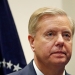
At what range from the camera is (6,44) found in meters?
1.61

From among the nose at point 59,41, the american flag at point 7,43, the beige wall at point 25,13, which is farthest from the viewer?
the beige wall at point 25,13

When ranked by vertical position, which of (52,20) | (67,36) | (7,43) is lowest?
(7,43)

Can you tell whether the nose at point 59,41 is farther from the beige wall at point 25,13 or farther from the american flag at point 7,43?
the beige wall at point 25,13

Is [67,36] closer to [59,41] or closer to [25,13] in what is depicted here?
[59,41]

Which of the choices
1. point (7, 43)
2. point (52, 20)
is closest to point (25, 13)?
point (7, 43)

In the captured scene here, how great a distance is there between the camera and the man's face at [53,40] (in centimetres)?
110

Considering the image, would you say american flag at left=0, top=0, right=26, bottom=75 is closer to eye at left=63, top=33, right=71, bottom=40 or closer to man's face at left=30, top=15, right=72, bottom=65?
man's face at left=30, top=15, right=72, bottom=65

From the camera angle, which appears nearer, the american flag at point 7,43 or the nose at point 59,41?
the nose at point 59,41

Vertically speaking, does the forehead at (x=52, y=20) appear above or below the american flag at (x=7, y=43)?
above

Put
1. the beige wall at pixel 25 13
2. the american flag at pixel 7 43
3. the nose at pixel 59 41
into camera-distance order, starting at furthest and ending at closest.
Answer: the beige wall at pixel 25 13
the american flag at pixel 7 43
the nose at pixel 59 41

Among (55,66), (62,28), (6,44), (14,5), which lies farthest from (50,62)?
(14,5)

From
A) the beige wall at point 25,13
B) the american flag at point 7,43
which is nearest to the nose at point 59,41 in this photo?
the american flag at point 7,43

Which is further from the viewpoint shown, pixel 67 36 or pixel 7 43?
pixel 7 43

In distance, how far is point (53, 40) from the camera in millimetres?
1117
